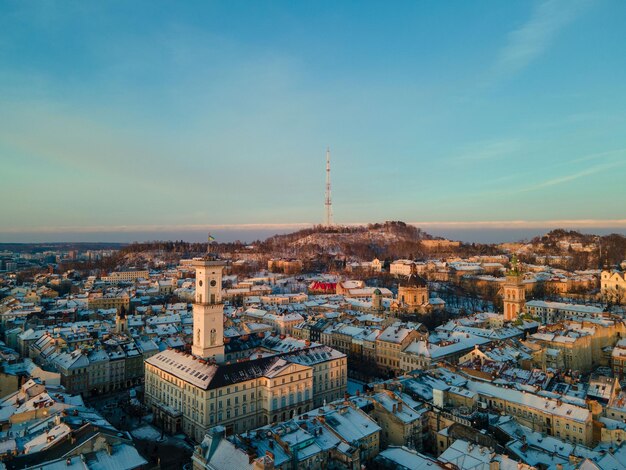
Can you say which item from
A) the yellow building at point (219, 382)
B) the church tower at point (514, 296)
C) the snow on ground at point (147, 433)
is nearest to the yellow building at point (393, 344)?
the yellow building at point (219, 382)

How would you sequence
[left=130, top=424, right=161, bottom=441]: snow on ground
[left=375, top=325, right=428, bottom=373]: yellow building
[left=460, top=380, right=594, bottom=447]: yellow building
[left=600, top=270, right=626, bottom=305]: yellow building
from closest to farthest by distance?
[left=460, top=380, right=594, bottom=447]: yellow building
[left=130, top=424, right=161, bottom=441]: snow on ground
[left=375, top=325, right=428, bottom=373]: yellow building
[left=600, top=270, right=626, bottom=305]: yellow building

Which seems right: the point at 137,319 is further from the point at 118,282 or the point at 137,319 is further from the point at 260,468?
the point at 118,282

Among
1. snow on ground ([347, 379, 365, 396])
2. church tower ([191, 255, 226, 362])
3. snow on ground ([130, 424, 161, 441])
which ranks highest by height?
church tower ([191, 255, 226, 362])

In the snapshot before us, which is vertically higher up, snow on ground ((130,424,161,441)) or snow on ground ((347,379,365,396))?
snow on ground ((130,424,161,441))

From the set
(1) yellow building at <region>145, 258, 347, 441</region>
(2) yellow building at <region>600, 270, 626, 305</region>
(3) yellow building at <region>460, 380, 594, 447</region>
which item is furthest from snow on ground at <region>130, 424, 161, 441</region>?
(2) yellow building at <region>600, 270, 626, 305</region>

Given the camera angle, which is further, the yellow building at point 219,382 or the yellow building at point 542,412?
the yellow building at point 219,382

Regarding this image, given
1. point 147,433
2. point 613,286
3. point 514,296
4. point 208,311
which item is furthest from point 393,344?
point 613,286

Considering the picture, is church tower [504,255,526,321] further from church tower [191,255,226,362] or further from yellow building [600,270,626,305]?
church tower [191,255,226,362]

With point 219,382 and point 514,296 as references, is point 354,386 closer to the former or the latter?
point 219,382

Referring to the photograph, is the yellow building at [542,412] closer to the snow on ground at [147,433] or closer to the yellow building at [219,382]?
the yellow building at [219,382]
